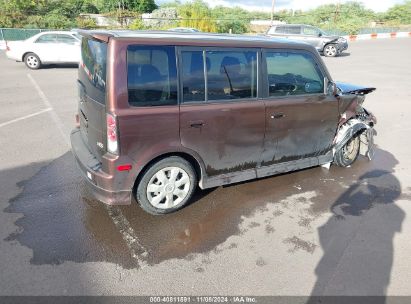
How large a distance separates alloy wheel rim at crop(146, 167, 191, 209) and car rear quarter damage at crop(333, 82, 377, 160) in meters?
2.54

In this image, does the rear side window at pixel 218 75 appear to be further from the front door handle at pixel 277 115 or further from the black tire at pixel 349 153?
the black tire at pixel 349 153

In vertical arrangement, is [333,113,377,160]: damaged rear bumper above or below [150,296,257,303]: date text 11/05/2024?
above

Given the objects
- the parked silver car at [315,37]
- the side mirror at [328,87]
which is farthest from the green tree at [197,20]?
the side mirror at [328,87]

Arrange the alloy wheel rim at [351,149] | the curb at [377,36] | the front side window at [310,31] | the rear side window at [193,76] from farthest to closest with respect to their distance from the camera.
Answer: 1. the curb at [377,36]
2. the front side window at [310,31]
3. the alloy wheel rim at [351,149]
4. the rear side window at [193,76]

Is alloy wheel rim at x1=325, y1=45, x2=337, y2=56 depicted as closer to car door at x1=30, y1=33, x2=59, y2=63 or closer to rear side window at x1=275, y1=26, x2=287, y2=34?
rear side window at x1=275, y1=26, x2=287, y2=34

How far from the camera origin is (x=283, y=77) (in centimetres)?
405

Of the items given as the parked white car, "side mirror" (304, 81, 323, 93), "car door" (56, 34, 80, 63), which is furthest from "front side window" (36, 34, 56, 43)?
"side mirror" (304, 81, 323, 93)

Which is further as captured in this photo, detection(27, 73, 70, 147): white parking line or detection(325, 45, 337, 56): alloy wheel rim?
detection(325, 45, 337, 56): alloy wheel rim

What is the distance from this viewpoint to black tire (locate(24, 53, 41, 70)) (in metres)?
12.7

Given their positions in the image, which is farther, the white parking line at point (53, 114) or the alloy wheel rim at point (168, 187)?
the white parking line at point (53, 114)

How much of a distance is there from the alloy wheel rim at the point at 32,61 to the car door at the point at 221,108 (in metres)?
11.9

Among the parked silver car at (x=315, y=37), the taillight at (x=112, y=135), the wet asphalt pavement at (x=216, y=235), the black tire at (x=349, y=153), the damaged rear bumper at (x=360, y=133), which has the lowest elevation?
the wet asphalt pavement at (x=216, y=235)

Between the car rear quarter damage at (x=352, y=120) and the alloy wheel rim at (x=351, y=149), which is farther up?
the car rear quarter damage at (x=352, y=120)

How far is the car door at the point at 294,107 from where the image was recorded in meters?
3.94
